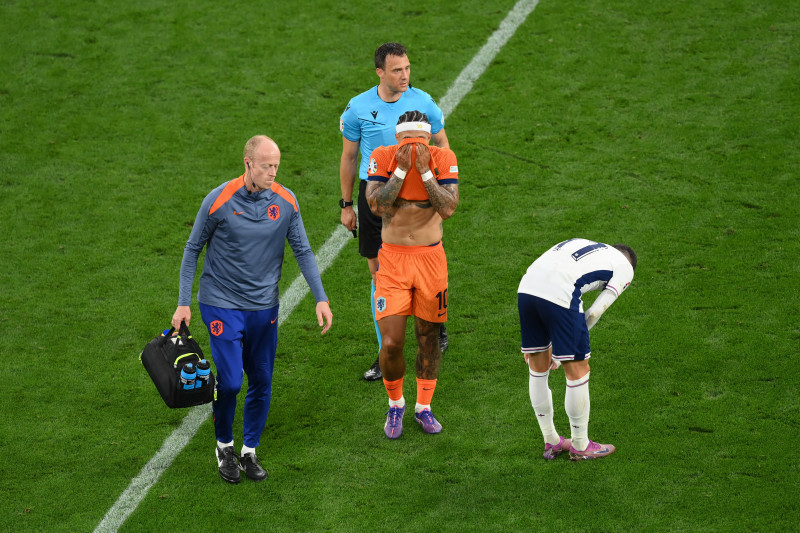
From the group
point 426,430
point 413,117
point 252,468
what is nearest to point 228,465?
point 252,468

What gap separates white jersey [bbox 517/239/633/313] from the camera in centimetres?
596

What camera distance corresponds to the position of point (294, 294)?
334 inches

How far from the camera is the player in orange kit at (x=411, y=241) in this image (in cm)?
624

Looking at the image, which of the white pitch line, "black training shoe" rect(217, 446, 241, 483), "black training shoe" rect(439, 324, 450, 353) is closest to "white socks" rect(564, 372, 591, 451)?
"black training shoe" rect(439, 324, 450, 353)

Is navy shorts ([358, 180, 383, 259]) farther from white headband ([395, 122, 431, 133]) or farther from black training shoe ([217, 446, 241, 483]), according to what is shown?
black training shoe ([217, 446, 241, 483])

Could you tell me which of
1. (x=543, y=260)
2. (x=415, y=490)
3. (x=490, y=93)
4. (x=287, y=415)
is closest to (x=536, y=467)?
(x=415, y=490)

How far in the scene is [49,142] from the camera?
10398 mm

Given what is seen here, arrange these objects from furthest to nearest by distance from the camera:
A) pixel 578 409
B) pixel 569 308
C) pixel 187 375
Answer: pixel 578 409, pixel 569 308, pixel 187 375

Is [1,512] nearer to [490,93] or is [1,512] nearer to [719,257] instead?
[719,257]

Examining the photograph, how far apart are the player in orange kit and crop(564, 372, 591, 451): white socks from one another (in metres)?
1.01

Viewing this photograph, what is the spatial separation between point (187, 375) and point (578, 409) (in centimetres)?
240

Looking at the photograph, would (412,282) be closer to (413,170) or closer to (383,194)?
(383,194)

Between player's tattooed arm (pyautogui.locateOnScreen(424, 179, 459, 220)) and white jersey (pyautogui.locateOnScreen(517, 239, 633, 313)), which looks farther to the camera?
player's tattooed arm (pyautogui.locateOnScreen(424, 179, 459, 220))

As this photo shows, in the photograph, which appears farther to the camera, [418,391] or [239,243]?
[418,391]
